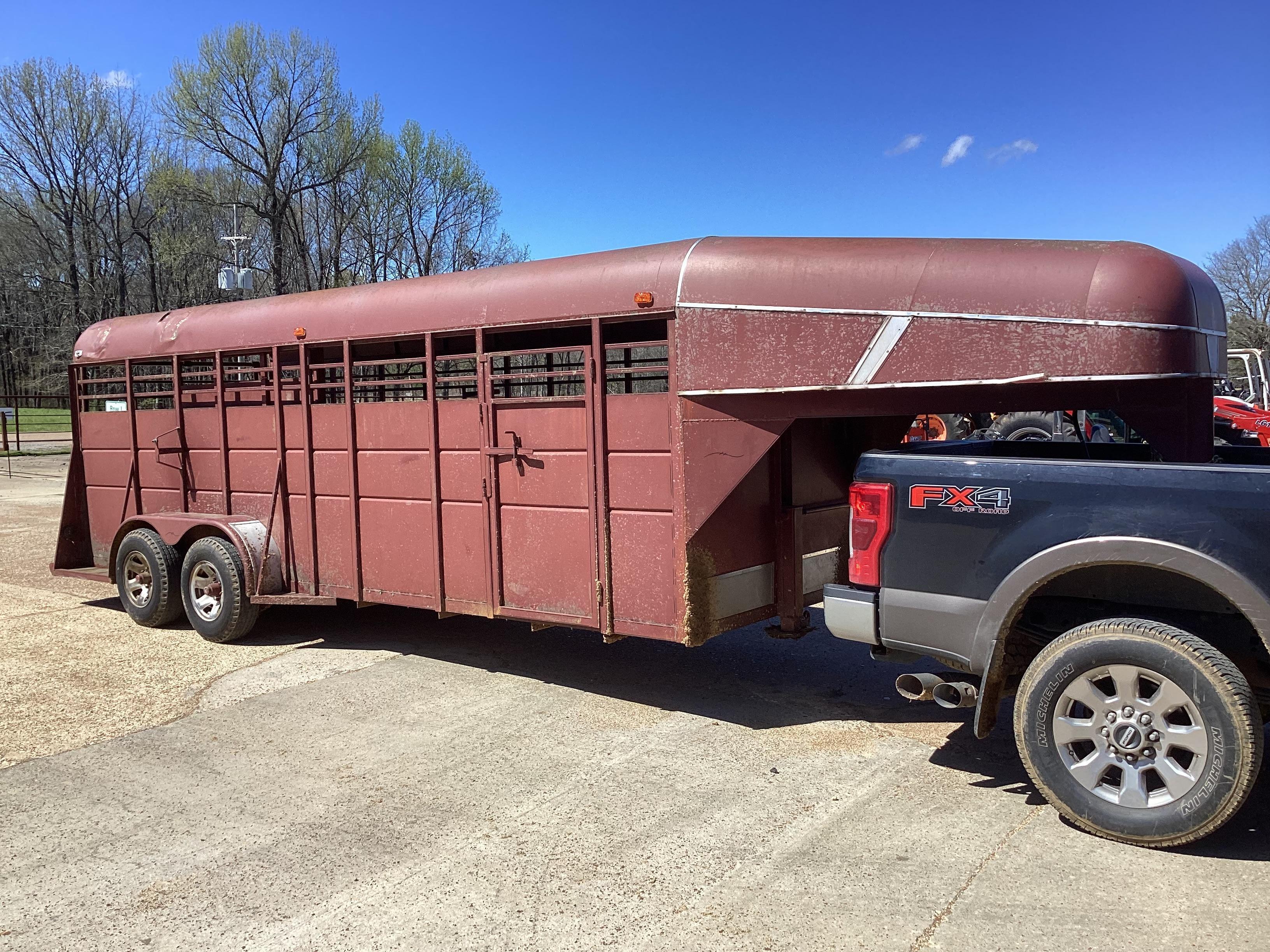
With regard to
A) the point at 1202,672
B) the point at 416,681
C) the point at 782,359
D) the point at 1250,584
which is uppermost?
the point at 782,359

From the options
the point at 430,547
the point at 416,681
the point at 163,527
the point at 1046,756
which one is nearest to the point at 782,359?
the point at 1046,756

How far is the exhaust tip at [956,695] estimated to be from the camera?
4.16m

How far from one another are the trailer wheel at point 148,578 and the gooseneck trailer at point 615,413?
0.07ft

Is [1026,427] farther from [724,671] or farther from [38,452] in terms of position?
[38,452]

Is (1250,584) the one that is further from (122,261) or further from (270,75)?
(122,261)

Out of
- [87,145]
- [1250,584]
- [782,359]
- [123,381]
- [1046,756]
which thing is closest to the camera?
[1250,584]

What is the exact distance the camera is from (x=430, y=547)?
248 inches

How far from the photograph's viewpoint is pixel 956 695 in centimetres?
417

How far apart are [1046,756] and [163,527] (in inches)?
267

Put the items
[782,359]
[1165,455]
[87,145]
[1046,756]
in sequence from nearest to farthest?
[1046,756], [1165,455], [782,359], [87,145]

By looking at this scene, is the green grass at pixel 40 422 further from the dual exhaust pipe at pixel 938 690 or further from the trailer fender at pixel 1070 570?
the trailer fender at pixel 1070 570

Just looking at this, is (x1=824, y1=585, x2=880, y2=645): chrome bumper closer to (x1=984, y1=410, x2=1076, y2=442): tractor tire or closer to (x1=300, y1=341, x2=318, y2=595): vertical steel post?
(x1=300, y1=341, x2=318, y2=595): vertical steel post

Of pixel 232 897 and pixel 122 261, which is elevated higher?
pixel 122 261

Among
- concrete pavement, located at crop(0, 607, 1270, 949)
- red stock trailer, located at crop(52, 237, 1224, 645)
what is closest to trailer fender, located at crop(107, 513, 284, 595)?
red stock trailer, located at crop(52, 237, 1224, 645)
